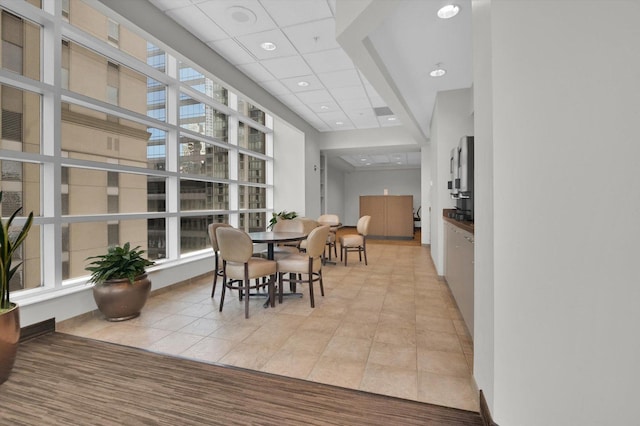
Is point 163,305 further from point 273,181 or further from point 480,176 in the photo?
point 273,181

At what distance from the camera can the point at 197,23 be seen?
340 cm

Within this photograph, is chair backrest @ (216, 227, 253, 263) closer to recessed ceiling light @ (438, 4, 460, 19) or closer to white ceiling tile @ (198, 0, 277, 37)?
white ceiling tile @ (198, 0, 277, 37)

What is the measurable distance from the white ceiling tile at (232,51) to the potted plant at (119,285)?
9.39 feet

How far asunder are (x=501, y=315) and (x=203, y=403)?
1.70 meters

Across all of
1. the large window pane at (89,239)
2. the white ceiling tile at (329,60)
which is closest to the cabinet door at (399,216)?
the white ceiling tile at (329,60)

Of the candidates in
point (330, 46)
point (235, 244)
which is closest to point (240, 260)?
point (235, 244)

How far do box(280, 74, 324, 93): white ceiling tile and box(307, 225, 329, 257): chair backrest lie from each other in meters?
2.83

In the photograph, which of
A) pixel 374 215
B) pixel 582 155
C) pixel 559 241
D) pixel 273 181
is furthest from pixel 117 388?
pixel 374 215

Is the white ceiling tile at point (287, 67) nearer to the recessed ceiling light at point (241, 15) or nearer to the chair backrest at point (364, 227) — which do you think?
the recessed ceiling light at point (241, 15)

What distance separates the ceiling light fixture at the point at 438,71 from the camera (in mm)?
3847

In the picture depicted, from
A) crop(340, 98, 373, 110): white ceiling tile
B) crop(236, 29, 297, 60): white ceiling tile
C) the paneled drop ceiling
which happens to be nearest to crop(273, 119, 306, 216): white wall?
crop(340, 98, 373, 110): white ceiling tile

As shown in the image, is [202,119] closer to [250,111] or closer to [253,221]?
[250,111]

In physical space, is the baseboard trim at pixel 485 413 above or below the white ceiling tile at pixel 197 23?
below

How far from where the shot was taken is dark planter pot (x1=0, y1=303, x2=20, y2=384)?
189 cm
